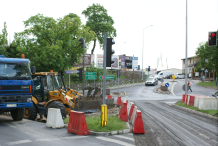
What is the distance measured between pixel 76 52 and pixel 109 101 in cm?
1139

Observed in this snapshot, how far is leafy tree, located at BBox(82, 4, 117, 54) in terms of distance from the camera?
49.9 metres

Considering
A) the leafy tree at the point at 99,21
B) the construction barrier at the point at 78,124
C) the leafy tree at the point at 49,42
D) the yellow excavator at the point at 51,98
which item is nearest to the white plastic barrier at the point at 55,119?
the construction barrier at the point at 78,124

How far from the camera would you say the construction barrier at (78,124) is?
828cm

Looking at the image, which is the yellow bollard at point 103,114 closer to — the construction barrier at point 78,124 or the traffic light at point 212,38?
the construction barrier at point 78,124

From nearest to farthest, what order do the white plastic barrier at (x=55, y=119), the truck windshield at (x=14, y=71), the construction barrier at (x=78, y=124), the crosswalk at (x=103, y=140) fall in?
the crosswalk at (x=103, y=140), the construction barrier at (x=78, y=124), the white plastic barrier at (x=55, y=119), the truck windshield at (x=14, y=71)

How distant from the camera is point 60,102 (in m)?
11.8

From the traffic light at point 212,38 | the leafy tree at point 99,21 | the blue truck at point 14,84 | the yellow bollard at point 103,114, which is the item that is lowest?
the yellow bollard at point 103,114

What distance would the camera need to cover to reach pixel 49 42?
81.3 feet

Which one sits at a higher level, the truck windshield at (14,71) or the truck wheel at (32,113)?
the truck windshield at (14,71)

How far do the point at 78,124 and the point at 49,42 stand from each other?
18.1 metres

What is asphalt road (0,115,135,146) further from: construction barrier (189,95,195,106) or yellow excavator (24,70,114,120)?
construction barrier (189,95,195,106)

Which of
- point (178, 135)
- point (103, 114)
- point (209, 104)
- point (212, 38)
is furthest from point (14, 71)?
point (209, 104)

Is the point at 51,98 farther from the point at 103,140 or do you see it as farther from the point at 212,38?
the point at 212,38

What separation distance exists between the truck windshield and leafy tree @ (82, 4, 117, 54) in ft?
131
